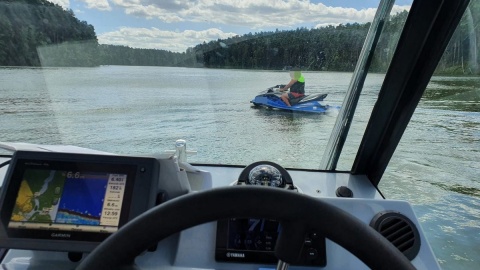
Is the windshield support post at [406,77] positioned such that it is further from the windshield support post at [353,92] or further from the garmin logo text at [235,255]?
the garmin logo text at [235,255]

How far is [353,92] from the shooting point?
2334 mm

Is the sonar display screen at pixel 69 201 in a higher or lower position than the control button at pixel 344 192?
higher

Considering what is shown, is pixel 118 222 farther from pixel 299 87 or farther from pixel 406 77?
pixel 406 77

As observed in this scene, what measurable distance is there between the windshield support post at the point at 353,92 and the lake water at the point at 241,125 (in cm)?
4

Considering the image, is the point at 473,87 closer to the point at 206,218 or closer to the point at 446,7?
the point at 446,7

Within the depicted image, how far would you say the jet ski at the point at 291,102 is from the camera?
2.36m

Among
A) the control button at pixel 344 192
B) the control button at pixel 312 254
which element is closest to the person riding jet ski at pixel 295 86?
the control button at pixel 344 192

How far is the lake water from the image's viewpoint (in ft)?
7.43

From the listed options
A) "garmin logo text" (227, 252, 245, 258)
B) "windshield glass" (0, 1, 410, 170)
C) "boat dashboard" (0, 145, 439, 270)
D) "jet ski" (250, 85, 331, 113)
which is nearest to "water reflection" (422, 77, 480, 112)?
"windshield glass" (0, 1, 410, 170)

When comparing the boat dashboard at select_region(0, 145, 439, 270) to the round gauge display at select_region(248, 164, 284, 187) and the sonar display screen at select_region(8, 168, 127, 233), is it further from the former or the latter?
the round gauge display at select_region(248, 164, 284, 187)

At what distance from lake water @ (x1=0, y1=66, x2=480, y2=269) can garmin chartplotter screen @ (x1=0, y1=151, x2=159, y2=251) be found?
39.5 inches

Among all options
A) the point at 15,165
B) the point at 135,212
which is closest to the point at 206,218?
the point at 135,212

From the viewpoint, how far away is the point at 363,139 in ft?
7.91

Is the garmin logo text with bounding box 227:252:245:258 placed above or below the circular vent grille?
below
